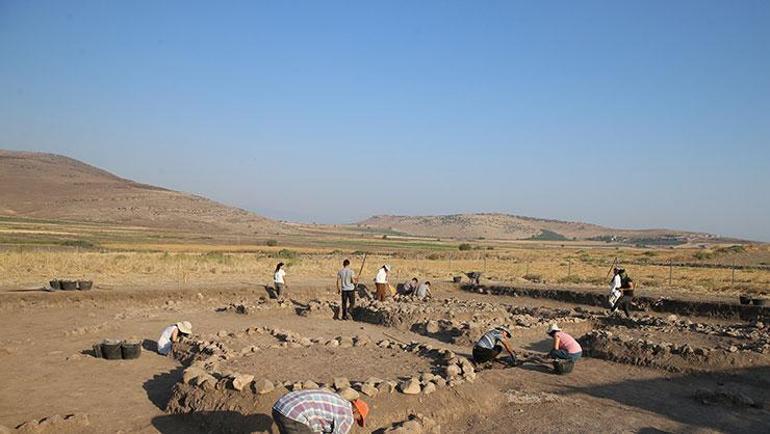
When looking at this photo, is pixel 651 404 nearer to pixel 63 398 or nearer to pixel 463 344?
pixel 463 344

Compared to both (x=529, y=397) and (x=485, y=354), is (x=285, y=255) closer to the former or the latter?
(x=485, y=354)

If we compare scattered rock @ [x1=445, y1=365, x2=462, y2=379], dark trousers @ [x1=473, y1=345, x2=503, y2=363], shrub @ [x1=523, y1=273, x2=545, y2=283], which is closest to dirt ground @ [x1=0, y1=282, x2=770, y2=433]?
dark trousers @ [x1=473, y1=345, x2=503, y2=363]

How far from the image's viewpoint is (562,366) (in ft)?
35.2

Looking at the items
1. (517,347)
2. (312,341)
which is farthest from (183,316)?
(517,347)

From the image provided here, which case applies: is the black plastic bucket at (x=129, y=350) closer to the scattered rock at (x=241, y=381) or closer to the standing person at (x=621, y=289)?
the scattered rock at (x=241, y=381)

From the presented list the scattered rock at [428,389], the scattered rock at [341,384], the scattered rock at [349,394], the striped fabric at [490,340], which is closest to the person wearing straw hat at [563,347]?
the striped fabric at [490,340]

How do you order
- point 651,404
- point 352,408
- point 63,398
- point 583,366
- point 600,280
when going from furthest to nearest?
1. point 600,280
2. point 583,366
3. point 651,404
4. point 63,398
5. point 352,408

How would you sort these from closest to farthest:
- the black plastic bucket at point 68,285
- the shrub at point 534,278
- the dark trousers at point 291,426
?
1. the dark trousers at point 291,426
2. the black plastic bucket at point 68,285
3. the shrub at point 534,278

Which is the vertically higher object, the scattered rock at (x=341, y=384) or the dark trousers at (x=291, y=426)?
the dark trousers at (x=291, y=426)

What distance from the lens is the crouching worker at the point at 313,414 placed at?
5.90 m

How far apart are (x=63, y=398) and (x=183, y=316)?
8090 mm

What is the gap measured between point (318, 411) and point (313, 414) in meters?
0.06

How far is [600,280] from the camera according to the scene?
29891 mm

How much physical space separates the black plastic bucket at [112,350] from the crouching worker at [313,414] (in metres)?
6.45
